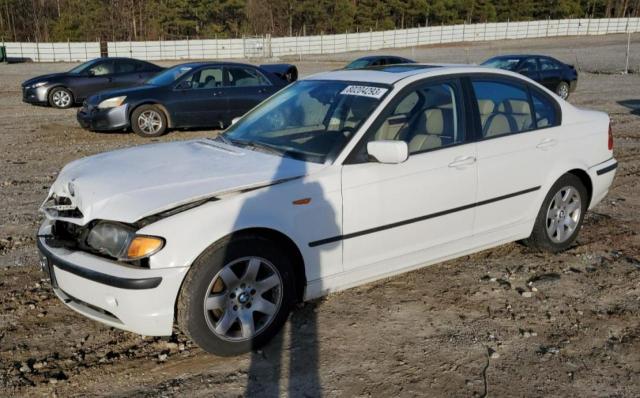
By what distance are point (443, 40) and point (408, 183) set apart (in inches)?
2427

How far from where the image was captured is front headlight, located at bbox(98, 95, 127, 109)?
38.0 ft

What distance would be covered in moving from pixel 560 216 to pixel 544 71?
15344 millimetres

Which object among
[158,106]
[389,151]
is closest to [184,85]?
[158,106]

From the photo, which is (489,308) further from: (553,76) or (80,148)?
(553,76)

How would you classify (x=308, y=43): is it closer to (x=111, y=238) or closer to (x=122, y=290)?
(x=111, y=238)

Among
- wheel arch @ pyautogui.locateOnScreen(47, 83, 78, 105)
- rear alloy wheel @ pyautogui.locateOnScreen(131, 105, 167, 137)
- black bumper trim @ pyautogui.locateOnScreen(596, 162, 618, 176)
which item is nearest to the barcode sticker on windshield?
black bumper trim @ pyautogui.locateOnScreen(596, 162, 618, 176)

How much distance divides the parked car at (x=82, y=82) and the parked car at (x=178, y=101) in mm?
4528

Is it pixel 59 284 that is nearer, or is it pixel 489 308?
pixel 59 284

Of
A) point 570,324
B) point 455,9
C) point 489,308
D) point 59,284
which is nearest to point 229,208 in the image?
point 59,284

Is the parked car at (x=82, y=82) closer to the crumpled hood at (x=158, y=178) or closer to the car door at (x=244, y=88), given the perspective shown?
the car door at (x=244, y=88)

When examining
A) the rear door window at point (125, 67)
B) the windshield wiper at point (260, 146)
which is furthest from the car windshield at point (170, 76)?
the windshield wiper at point (260, 146)

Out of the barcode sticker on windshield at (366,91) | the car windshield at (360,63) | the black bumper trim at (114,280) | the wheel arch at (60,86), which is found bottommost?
the wheel arch at (60,86)

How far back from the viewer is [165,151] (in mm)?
4375

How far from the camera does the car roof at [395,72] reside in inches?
175
